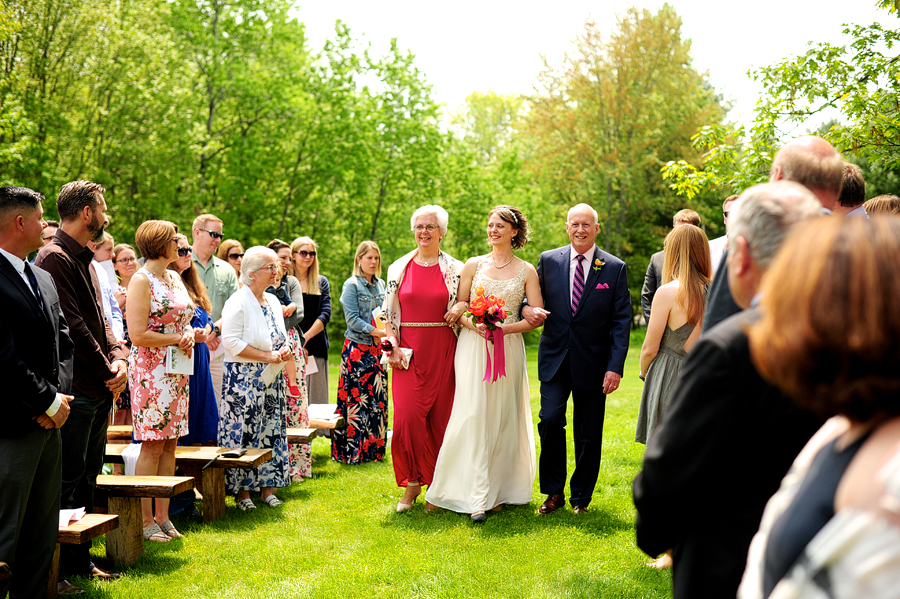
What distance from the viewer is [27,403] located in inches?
147

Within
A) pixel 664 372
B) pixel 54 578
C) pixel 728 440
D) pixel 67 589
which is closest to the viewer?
pixel 728 440

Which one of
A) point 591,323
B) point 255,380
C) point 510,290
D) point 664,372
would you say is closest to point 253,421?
point 255,380

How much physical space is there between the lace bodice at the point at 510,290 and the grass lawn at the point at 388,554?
180cm

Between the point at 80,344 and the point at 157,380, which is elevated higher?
the point at 80,344

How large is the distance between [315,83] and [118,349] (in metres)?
20.4

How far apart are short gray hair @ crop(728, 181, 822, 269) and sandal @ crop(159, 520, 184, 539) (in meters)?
5.25

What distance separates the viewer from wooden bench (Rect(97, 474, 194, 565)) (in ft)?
16.5

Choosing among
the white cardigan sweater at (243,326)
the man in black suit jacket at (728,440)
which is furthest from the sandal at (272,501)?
the man in black suit jacket at (728,440)

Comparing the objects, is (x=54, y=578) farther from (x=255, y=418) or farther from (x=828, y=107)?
(x=828, y=107)

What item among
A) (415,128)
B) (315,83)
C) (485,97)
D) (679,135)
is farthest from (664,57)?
(485,97)

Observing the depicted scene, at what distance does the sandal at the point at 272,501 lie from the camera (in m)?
6.80

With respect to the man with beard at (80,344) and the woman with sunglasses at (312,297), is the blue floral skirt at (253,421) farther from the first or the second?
the woman with sunglasses at (312,297)

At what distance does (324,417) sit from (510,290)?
3.46 m

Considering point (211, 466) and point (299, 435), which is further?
point (299, 435)
